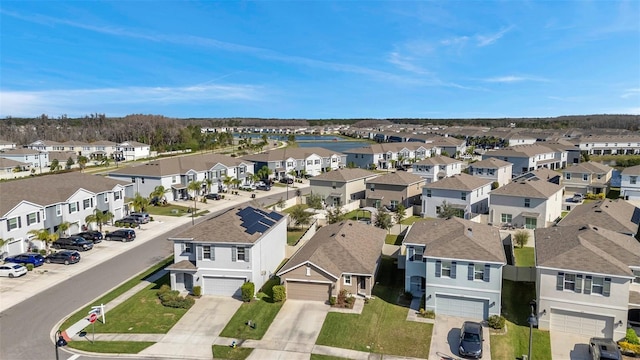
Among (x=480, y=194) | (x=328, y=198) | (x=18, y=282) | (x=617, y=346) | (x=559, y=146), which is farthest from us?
(x=559, y=146)

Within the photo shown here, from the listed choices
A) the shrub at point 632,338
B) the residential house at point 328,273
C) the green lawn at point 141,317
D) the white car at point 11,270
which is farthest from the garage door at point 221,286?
the shrub at point 632,338

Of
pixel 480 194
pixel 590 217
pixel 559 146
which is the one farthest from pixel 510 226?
pixel 559 146

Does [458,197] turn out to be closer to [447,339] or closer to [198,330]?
→ [447,339]

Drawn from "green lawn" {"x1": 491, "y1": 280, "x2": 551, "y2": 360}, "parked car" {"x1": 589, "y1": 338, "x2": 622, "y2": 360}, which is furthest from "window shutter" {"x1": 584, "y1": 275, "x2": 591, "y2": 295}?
"green lawn" {"x1": 491, "y1": 280, "x2": 551, "y2": 360}

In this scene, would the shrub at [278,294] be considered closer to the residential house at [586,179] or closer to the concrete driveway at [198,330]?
the concrete driveway at [198,330]

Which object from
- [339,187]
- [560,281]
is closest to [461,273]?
[560,281]

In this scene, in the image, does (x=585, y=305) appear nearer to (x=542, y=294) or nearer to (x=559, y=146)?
(x=542, y=294)

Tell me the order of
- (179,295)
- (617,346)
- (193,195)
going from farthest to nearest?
1. (193,195)
2. (179,295)
3. (617,346)
